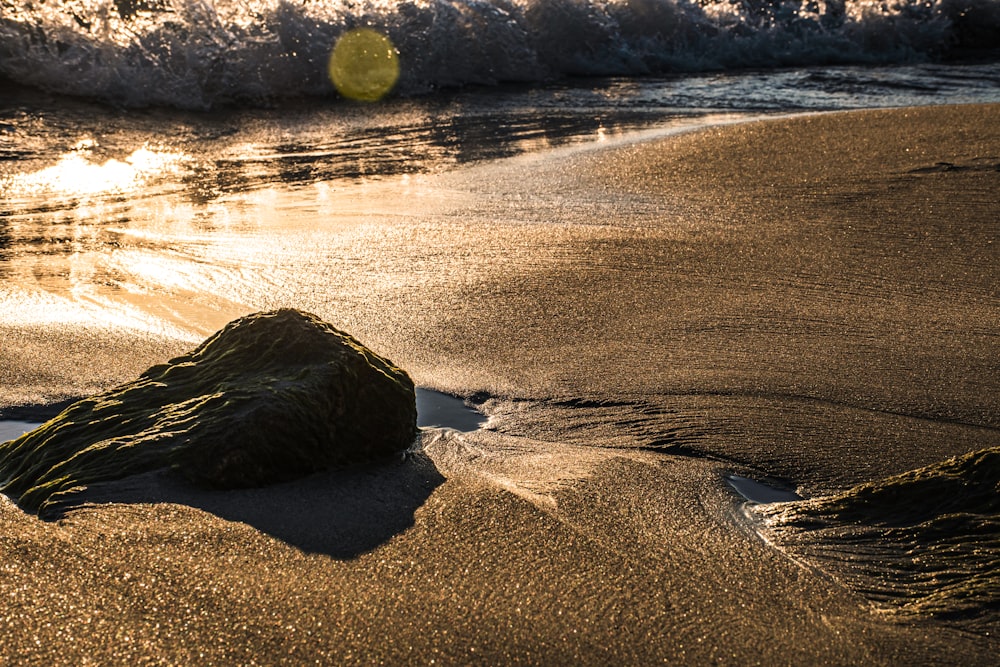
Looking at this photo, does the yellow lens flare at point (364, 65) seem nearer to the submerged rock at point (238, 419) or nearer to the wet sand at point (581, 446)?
the wet sand at point (581, 446)

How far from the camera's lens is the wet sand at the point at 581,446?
1613 mm

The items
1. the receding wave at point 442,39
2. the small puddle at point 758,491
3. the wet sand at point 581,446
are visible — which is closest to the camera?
the wet sand at point 581,446

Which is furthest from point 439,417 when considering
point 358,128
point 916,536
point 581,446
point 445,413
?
point 358,128

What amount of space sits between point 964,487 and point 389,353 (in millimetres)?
1699

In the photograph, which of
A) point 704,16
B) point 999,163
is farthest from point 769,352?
point 704,16

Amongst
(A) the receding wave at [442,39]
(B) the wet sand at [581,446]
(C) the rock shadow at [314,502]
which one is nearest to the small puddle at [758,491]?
(B) the wet sand at [581,446]

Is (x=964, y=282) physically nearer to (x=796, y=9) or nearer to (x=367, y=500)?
(x=367, y=500)

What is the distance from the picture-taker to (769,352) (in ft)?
9.56

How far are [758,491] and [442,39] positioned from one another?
859cm

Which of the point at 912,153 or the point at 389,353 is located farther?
the point at 912,153

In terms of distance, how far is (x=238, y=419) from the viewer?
2.17 metres

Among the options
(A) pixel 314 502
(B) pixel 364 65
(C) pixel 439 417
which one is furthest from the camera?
(B) pixel 364 65

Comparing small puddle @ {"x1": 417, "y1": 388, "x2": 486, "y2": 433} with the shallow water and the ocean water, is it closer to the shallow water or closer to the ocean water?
the shallow water

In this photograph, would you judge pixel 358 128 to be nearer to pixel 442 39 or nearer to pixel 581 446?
pixel 442 39
